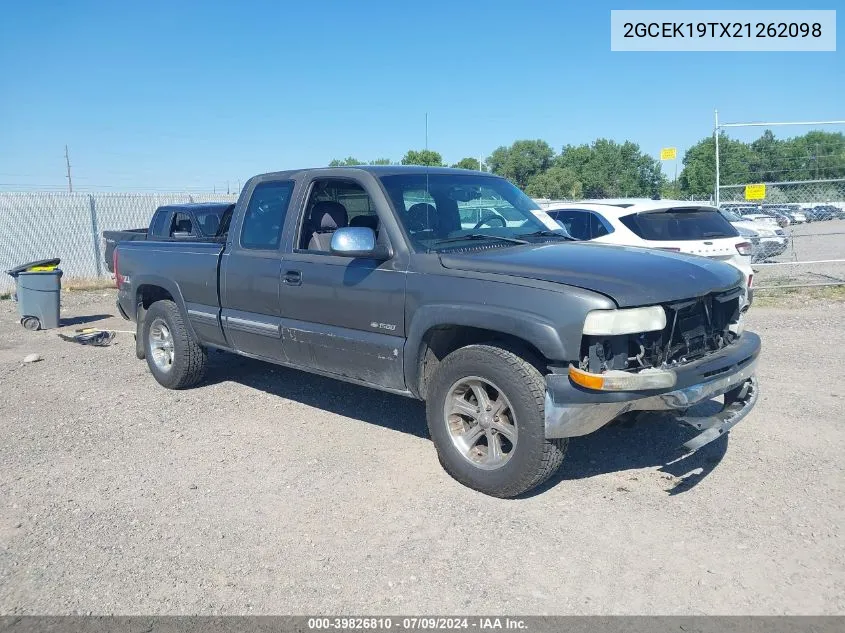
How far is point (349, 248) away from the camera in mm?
4582

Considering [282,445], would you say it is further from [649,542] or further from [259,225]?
[649,542]

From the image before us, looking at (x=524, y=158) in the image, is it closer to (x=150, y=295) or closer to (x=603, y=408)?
(x=150, y=295)

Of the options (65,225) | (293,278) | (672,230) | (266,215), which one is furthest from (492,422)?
(65,225)

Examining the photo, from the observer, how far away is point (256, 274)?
561 centimetres

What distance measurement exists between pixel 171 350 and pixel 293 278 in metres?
2.25

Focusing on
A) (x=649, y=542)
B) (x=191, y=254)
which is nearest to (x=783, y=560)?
(x=649, y=542)

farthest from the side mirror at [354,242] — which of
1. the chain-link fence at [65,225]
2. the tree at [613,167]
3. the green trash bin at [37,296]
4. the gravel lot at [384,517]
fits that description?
the tree at [613,167]

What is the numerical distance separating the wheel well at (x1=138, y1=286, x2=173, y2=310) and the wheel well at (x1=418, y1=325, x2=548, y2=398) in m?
3.40

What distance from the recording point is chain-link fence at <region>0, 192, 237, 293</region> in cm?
1628

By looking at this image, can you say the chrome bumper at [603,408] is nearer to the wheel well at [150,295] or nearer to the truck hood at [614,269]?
the truck hood at [614,269]

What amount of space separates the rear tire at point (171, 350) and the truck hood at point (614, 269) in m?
3.23

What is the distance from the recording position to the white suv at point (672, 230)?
28.4 feet

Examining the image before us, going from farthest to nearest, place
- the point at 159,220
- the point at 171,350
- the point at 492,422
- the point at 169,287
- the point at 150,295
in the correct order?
the point at 159,220 → the point at 150,295 → the point at 171,350 → the point at 169,287 → the point at 492,422

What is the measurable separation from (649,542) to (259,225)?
3764 mm
